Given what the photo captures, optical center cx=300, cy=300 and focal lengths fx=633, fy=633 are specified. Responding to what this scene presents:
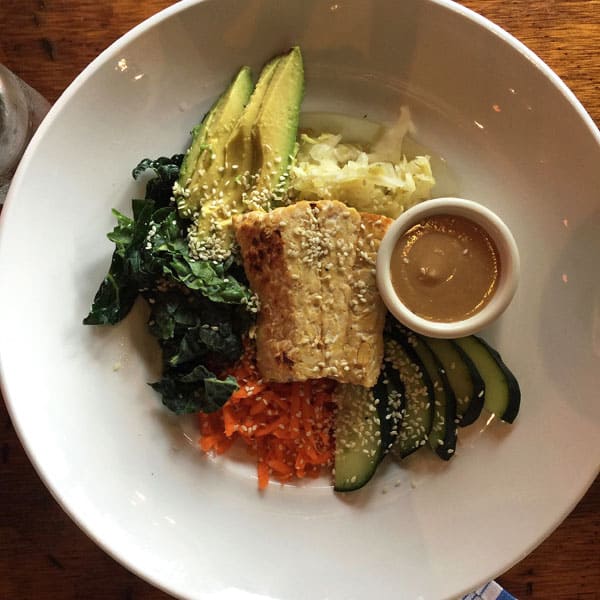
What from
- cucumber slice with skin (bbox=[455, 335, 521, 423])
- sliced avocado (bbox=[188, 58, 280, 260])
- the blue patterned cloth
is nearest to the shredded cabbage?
sliced avocado (bbox=[188, 58, 280, 260])

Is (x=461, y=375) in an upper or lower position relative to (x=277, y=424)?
upper

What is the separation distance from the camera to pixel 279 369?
2.29m

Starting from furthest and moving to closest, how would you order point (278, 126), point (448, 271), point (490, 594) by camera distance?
point (490, 594)
point (278, 126)
point (448, 271)

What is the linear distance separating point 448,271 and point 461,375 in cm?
42

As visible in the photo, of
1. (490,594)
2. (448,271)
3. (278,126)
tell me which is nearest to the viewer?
(448,271)

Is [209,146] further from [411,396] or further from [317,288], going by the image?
[411,396]

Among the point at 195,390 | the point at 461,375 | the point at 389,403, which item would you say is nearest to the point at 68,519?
the point at 195,390

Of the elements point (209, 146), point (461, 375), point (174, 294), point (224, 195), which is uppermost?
point (209, 146)

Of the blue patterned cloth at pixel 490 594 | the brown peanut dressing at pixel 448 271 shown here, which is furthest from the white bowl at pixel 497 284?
the blue patterned cloth at pixel 490 594

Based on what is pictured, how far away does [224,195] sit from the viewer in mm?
2355

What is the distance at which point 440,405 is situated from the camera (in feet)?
7.88

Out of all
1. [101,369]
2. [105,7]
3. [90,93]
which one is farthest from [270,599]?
[105,7]

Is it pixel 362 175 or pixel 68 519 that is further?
pixel 68 519

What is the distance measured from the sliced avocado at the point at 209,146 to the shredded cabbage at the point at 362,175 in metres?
0.28
